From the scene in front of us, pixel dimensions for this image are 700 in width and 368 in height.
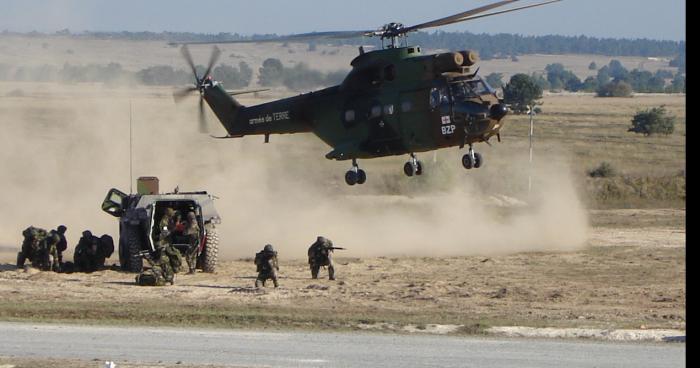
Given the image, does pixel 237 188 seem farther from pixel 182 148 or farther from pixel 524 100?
pixel 524 100

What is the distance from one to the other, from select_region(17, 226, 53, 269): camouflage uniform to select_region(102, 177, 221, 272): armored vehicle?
139cm

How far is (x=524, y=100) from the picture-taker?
6131cm

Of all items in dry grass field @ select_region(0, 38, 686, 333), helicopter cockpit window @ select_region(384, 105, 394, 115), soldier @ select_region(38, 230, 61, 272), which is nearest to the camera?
dry grass field @ select_region(0, 38, 686, 333)

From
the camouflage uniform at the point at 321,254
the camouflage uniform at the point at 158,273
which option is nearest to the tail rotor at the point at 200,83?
the camouflage uniform at the point at 158,273

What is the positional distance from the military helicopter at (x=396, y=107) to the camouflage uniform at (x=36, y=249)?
16.7ft

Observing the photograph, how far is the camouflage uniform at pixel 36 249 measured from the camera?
74.9 feet

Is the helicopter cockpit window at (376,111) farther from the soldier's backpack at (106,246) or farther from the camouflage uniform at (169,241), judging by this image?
the soldier's backpack at (106,246)

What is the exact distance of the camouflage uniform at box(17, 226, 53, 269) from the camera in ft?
74.9

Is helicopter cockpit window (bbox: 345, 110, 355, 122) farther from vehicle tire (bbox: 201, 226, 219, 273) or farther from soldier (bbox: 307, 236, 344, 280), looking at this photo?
vehicle tire (bbox: 201, 226, 219, 273)

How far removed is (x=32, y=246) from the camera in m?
22.9

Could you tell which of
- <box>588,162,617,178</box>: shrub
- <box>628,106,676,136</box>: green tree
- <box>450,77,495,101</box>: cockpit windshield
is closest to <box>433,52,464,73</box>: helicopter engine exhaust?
<box>450,77,495,101</box>: cockpit windshield

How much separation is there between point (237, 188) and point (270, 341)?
20.7 meters

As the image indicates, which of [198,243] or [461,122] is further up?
[461,122]
